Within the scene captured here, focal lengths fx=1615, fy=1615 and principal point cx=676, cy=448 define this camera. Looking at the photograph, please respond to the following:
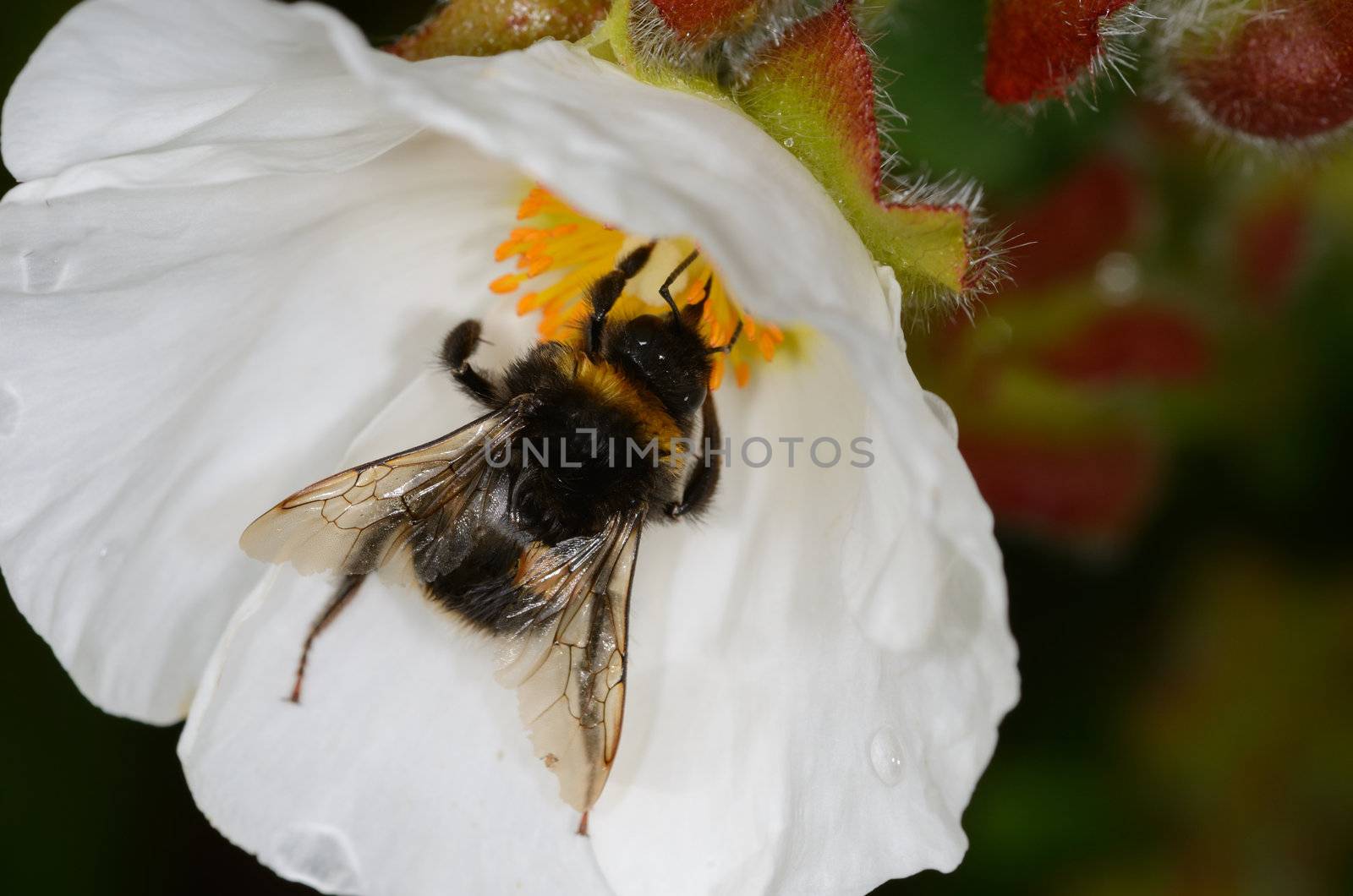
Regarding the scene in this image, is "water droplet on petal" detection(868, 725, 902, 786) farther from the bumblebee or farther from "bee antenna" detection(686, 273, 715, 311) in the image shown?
"bee antenna" detection(686, 273, 715, 311)

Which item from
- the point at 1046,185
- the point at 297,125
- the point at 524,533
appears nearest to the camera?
the point at 297,125

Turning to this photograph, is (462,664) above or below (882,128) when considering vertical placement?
below

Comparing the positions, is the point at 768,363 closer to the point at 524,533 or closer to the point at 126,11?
the point at 524,533

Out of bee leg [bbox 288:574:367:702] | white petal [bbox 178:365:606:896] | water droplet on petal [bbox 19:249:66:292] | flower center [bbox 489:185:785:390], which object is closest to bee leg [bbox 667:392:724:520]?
flower center [bbox 489:185:785:390]

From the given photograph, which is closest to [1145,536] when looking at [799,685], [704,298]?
[799,685]

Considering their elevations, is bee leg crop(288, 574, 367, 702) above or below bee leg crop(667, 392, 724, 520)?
below

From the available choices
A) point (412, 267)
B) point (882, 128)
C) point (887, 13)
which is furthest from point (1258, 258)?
point (412, 267)
